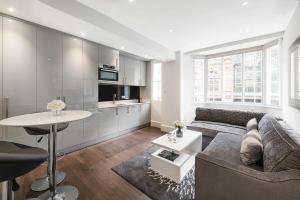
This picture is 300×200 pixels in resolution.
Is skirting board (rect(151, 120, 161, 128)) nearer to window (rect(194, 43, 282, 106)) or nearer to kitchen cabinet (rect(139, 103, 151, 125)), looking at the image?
kitchen cabinet (rect(139, 103, 151, 125))

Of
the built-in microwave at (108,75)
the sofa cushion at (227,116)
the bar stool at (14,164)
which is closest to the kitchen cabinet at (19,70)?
the built-in microwave at (108,75)

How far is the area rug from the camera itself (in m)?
1.73

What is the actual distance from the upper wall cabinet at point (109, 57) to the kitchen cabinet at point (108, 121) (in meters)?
1.24

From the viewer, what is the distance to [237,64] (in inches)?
167

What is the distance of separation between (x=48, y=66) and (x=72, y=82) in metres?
0.50

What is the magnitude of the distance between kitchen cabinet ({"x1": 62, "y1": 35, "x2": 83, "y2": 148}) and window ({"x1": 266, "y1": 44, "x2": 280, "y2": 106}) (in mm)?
4692

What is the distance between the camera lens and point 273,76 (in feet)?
11.4

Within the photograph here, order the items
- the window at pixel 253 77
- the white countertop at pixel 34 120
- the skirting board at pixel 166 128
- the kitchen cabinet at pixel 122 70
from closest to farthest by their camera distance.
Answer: the white countertop at pixel 34 120, the window at pixel 253 77, the kitchen cabinet at pixel 122 70, the skirting board at pixel 166 128

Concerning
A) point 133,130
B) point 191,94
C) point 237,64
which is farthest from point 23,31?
point 237,64

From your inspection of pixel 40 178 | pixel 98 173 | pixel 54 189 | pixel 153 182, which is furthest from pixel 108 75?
pixel 153 182

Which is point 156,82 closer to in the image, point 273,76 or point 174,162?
point 273,76

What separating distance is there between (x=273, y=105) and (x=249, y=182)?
11.1 feet

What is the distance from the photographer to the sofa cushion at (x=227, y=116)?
10.5 feet

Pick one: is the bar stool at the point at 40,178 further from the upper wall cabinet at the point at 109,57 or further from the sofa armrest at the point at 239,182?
the upper wall cabinet at the point at 109,57
